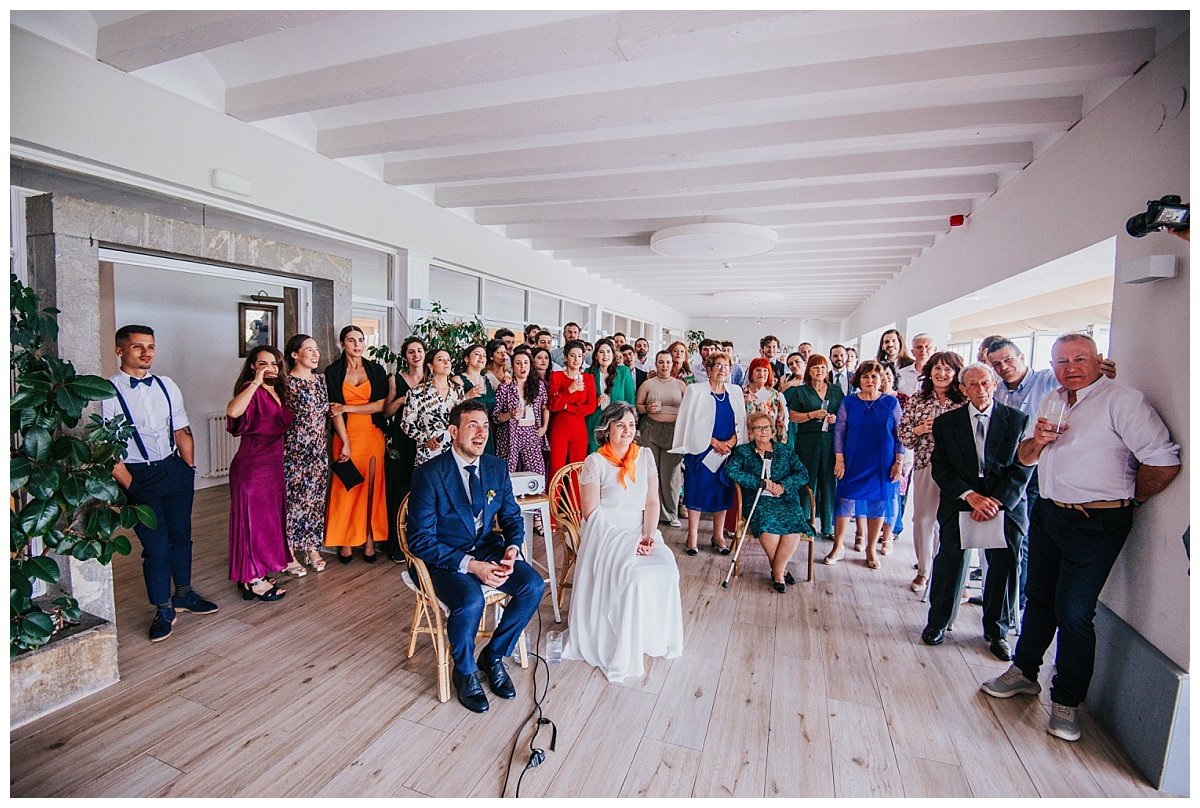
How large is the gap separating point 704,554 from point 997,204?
3356 millimetres

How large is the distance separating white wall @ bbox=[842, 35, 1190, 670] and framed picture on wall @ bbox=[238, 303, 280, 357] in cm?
664

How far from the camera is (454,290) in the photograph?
6.08m

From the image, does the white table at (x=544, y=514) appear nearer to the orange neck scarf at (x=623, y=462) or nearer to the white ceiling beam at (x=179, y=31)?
the orange neck scarf at (x=623, y=462)

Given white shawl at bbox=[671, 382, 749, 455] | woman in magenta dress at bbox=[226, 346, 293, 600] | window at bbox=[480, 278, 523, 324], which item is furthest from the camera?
window at bbox=[480, 278, 523, 324]

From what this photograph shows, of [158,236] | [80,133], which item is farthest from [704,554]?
[80,133]

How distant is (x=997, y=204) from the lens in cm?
422

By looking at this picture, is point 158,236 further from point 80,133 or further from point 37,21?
point 37,21

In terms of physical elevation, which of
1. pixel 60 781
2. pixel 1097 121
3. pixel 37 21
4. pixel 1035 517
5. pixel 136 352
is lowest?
pixel 60 781

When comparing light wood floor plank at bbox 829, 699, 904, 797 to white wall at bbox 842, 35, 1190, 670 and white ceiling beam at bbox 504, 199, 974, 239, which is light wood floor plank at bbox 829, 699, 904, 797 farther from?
white ceiling beam at bbox 504, 199, 974, 239

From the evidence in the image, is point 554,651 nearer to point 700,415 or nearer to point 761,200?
point 700,415

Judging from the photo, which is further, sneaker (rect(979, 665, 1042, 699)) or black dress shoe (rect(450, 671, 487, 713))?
sneaker (rect(979, 665, 1042, 699))

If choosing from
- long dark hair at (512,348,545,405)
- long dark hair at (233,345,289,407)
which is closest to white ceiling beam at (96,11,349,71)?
long dark hair at (233,345,289,407)

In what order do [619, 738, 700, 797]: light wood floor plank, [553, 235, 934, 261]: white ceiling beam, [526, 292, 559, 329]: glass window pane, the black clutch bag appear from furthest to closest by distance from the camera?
[526, 292, 559, 329]: glass window pane, [553, 235, 934, 261]: white ceiling beam, the black clutch bag, [619, 738, 700, 797]: light wood floor plank

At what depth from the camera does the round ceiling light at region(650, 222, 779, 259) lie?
542 cm
